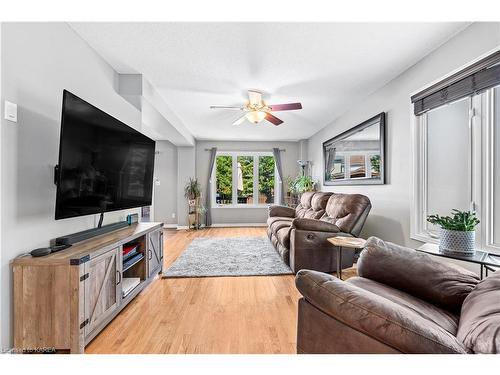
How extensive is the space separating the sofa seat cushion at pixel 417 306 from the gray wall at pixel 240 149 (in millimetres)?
5287

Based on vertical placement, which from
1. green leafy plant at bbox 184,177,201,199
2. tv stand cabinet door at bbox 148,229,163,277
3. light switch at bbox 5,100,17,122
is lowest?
tv stand cabinet door at bbox 148,229,163,277

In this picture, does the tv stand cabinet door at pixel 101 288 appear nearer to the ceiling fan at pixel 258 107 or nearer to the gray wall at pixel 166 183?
the ceiling fan at pixel 258 107

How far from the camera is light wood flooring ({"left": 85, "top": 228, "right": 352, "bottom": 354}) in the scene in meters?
1.63

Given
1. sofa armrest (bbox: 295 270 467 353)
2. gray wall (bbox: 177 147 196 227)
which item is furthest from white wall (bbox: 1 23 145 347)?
gray wall (bbox: 177 147 196 227)

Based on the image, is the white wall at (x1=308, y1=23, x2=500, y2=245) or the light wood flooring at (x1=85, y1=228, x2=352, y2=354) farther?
the white wall at (x1=308, y1=23, x2=500, y2=245)

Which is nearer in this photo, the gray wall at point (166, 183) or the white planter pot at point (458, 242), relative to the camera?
the white planter pot at point (458, 242)

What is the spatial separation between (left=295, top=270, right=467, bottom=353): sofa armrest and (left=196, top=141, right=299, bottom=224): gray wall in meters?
5.73

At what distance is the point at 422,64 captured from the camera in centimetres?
239

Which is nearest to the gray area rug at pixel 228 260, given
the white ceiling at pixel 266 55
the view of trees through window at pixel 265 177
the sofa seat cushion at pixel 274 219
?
the sofa seat cushion at pixel 274 219

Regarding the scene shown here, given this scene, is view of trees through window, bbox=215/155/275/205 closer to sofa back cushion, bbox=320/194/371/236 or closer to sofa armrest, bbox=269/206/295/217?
sofa armrest, bbox=269/206/295/217

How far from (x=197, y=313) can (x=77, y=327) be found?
2.91ft

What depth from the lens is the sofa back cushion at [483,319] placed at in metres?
0.76

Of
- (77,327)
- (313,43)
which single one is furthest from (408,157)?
(77,327)
